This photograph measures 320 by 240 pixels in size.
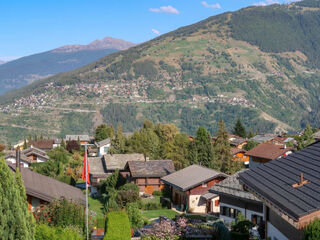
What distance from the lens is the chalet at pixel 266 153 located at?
73.3 meters

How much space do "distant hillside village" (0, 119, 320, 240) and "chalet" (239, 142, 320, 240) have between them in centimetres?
3

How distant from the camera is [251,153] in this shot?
259 ft

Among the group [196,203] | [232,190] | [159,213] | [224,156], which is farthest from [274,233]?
[224,156]

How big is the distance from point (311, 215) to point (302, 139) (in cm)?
7015

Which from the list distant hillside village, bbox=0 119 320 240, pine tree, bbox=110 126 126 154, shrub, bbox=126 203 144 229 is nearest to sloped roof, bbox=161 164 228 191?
distant hillside village, bbox=0 119 320 240

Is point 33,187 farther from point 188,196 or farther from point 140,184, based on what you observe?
point 140,184

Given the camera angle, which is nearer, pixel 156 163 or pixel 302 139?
pixel 156 163

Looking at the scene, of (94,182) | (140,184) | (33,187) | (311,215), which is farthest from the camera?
(94,182)

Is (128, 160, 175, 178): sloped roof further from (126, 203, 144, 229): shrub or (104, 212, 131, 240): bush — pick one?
(104, 212, 131, 240): bush

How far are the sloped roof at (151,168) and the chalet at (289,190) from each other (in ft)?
132

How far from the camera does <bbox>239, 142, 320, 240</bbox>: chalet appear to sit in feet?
33.9

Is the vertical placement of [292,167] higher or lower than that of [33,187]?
higher

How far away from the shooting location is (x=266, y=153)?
75.3m

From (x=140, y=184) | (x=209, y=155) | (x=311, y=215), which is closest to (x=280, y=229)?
(x=311, y=215)
